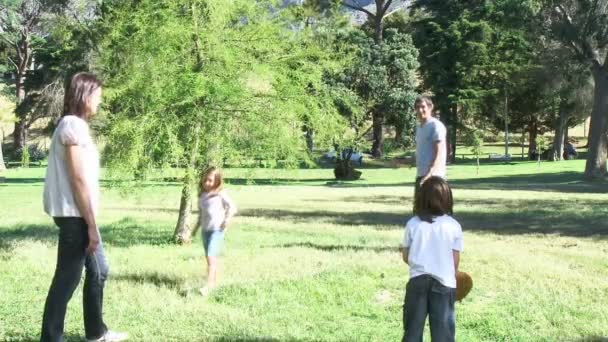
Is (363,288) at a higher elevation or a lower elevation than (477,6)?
lower

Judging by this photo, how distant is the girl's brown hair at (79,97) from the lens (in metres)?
4.63

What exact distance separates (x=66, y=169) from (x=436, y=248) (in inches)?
95.7

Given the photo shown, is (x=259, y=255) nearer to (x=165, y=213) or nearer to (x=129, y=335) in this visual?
(x=129, y=335)

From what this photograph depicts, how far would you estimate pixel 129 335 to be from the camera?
536 centimetres

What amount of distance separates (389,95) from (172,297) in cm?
3517

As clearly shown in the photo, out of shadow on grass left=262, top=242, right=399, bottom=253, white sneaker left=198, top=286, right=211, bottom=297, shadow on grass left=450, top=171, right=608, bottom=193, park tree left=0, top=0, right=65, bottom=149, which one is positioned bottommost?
shadow on grass left=262, top=242, right=399, bottom=253

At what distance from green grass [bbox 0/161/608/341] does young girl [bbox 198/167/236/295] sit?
0.31 metres

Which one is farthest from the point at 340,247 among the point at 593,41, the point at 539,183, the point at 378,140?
the point at 378,140

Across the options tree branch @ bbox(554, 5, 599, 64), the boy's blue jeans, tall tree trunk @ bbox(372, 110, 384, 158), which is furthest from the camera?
tall tree trunk @ bbox(372, 110, 384, 158)

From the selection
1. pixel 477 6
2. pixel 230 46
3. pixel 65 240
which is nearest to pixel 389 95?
pixel 477 6

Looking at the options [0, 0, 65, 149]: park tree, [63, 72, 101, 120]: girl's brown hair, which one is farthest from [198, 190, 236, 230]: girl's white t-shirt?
[0, 0, 65, 149]: park tree

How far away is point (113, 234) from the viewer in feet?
40.3

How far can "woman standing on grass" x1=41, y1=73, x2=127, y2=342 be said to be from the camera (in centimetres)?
446

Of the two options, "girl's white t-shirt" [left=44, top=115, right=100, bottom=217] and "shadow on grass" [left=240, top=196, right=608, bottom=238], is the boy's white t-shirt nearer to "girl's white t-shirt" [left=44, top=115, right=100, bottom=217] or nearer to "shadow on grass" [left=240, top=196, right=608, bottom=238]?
"girl's white t-shirt" [left=44, top=115, right=100, bottom=217]
